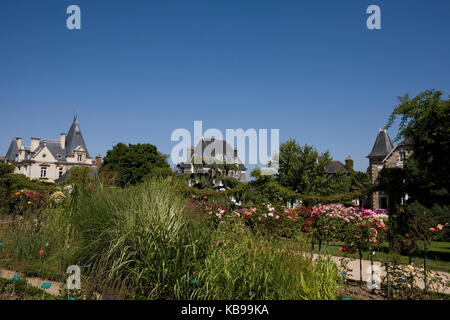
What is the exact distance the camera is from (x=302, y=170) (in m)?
23.9

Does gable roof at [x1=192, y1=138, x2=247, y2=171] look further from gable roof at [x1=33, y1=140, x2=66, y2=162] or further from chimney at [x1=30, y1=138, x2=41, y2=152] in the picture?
chimney at [x1=30, y1=138, x2=41, y2=152]

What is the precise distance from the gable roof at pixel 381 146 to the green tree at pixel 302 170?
41.2 feet

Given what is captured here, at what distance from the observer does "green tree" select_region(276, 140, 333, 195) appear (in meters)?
23.7

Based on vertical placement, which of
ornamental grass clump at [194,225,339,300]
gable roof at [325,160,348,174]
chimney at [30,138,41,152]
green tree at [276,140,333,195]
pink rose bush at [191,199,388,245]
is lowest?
ornamental grass clump at [194,225,339,300]

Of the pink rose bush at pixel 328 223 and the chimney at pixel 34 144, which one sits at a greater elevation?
the chimney at pixel 34 144

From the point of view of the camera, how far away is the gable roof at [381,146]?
1341 inches

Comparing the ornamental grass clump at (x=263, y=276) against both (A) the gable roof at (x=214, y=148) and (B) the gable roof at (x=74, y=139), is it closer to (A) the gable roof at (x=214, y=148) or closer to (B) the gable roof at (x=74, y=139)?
(A) the gable roof at (x=214, y=148)

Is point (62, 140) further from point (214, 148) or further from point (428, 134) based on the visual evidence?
point (428, 134)

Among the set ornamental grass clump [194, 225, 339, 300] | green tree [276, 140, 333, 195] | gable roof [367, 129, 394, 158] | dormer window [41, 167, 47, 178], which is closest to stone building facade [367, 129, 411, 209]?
gable roof [367, 129, 394, 158]

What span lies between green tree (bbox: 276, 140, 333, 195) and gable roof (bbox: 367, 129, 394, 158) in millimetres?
12557

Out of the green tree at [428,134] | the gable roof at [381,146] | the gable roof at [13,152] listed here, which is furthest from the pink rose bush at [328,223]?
the gable roof at [13,152]

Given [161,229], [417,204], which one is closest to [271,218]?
[161,229]
